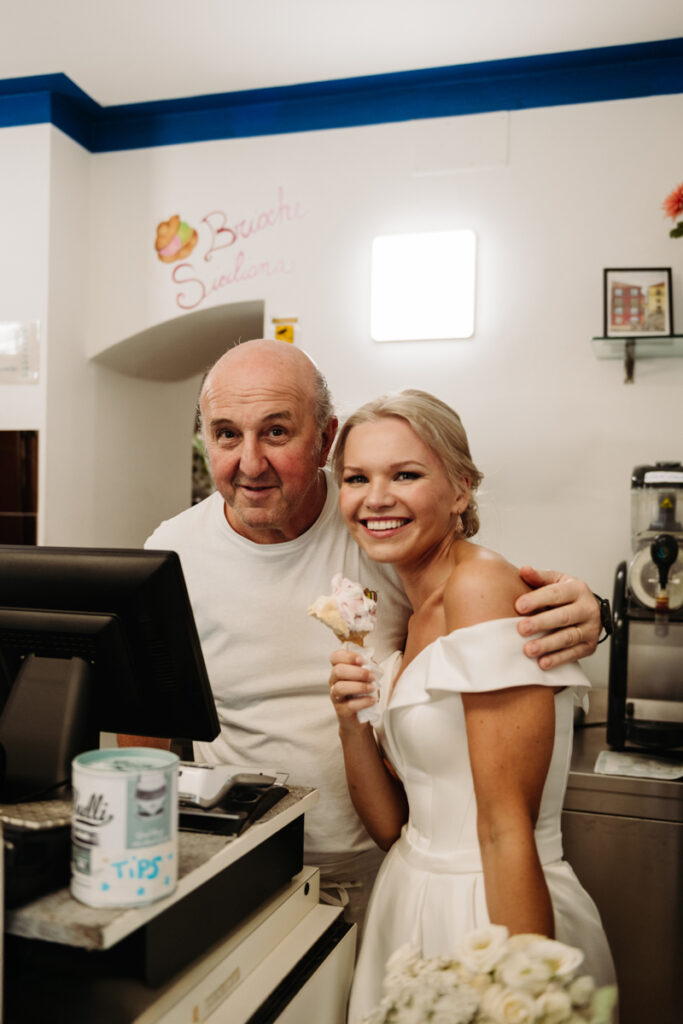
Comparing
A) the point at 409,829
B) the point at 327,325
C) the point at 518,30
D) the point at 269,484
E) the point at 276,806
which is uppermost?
the point at 518,30

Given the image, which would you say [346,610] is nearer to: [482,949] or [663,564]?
[482,949]

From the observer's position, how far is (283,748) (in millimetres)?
1667

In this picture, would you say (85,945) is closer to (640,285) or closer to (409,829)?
(409,829)

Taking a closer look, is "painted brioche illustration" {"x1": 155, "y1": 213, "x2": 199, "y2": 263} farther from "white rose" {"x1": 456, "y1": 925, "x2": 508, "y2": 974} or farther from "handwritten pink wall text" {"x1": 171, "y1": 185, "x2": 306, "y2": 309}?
"white rose" {"x1": 456, "y1": 925, "x2": 508, "y2": 974}

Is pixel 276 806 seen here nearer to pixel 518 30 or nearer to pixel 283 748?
pixel 283 748

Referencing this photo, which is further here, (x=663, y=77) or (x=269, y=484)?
(x=663, y=77)

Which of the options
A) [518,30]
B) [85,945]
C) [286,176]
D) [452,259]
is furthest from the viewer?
[286,176]

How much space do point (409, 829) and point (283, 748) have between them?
32cm

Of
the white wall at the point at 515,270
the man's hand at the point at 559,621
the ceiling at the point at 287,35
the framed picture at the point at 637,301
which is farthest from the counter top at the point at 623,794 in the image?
the ceiling at the point at 287,35

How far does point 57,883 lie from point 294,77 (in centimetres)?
312

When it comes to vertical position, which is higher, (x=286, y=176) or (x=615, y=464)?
(x=286, y=176)

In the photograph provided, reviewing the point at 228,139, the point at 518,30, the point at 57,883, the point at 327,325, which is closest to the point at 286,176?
the point at 228,139

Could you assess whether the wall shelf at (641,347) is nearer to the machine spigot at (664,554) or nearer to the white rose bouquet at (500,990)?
the machine spigot at (664,554)

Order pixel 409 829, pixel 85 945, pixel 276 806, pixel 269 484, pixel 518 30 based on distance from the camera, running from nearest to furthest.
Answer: pixel 85 945 → pixel 276 806 → pixel 409 829 → pixel 269 484 → pixel 518 30
